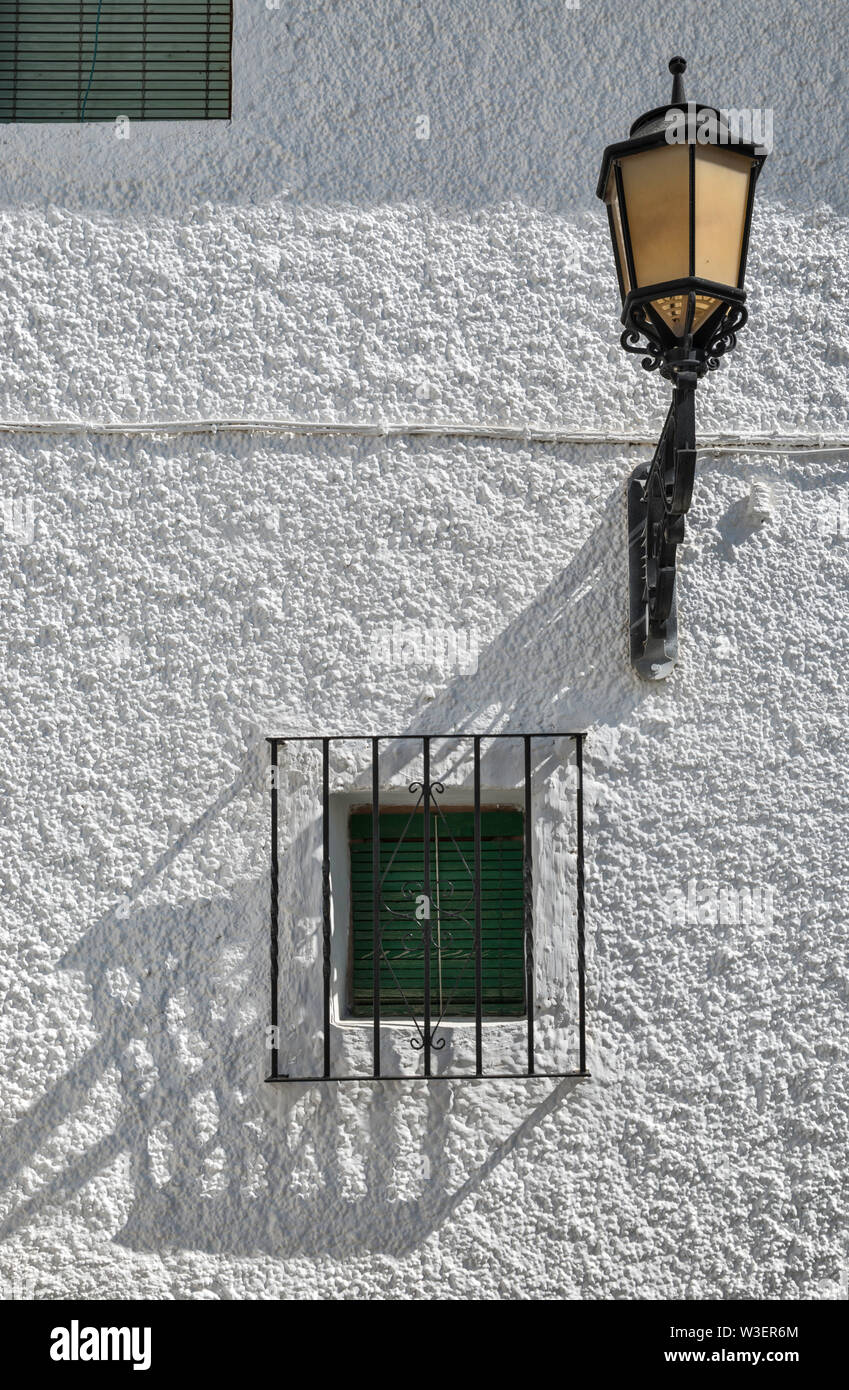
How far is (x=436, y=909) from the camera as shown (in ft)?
10.8

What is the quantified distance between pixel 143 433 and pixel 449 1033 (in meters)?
1.90

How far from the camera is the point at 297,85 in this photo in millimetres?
3461

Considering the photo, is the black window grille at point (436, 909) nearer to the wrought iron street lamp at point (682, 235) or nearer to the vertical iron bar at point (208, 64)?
the wrought iron street lamp at point (682, 235)

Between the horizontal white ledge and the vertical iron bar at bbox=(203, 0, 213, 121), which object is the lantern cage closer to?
the horizontal white ledge

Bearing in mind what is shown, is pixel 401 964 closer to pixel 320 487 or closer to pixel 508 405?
pixel 320 487

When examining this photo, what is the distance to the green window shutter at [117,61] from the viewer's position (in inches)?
141

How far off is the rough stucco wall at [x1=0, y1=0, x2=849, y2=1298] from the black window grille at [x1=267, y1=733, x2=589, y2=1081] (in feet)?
0.26

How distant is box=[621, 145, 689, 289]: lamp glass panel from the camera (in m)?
2.54

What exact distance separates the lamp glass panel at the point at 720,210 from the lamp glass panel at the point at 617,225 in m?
0.18

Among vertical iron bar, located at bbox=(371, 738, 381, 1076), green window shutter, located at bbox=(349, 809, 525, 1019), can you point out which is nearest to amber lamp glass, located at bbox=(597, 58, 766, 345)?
vertical iron bar, located at bbox=(371, 738, 381, 1076)

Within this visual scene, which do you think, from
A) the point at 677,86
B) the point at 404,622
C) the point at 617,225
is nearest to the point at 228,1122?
the point at 404,622

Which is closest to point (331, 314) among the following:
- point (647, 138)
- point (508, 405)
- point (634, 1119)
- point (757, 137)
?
point (508, 405)

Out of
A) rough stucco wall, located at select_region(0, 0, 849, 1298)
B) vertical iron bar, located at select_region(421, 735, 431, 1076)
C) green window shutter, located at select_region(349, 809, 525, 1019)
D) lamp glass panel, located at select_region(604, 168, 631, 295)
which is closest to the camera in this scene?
lamp glass panel, located at select_region(604, 168, 631, 295)

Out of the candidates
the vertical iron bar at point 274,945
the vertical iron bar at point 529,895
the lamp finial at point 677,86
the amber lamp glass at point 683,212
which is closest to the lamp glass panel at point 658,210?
the amber lamp glass at point 683,212
